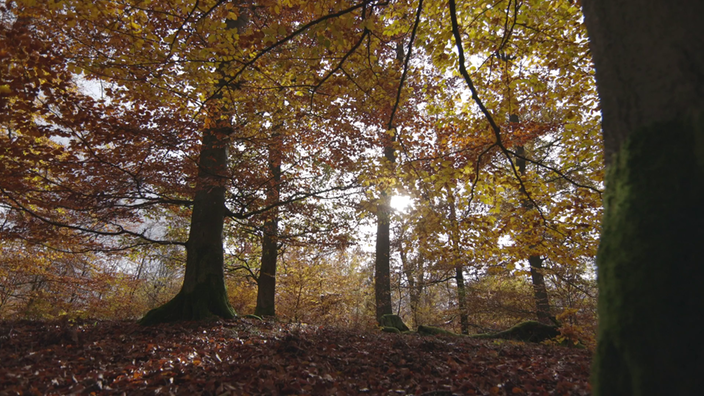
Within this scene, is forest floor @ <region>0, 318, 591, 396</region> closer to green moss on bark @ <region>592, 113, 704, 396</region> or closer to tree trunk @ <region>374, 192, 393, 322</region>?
green moss on bark @ <region>592, 113, 704, 396</region>

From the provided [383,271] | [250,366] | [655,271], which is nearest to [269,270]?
[383,271]

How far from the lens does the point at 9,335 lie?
4148 mm

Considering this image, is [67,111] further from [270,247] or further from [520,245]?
[520,245]

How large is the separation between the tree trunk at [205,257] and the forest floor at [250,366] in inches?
38.9

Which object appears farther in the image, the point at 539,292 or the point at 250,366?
the point at 539,292

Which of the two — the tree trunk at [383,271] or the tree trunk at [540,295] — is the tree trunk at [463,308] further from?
the tree trunk at [383,271]

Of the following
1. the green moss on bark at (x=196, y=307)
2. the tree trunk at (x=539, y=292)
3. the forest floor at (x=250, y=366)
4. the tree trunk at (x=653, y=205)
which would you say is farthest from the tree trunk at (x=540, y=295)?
the tree trunk at (x=653, y=205)

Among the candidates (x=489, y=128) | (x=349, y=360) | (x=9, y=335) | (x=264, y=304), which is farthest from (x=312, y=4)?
(x=264, y=304)

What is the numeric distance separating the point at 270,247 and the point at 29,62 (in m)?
8.26

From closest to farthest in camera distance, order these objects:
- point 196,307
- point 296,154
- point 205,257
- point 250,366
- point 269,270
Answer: point 250,366
point 196,307
point 205,257
point 296,154
point 269,270

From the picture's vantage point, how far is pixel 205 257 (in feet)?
21.6

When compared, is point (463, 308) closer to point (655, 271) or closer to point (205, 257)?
point (205, 257)

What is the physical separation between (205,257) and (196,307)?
1002 mm

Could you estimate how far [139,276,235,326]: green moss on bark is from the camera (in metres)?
6.06
